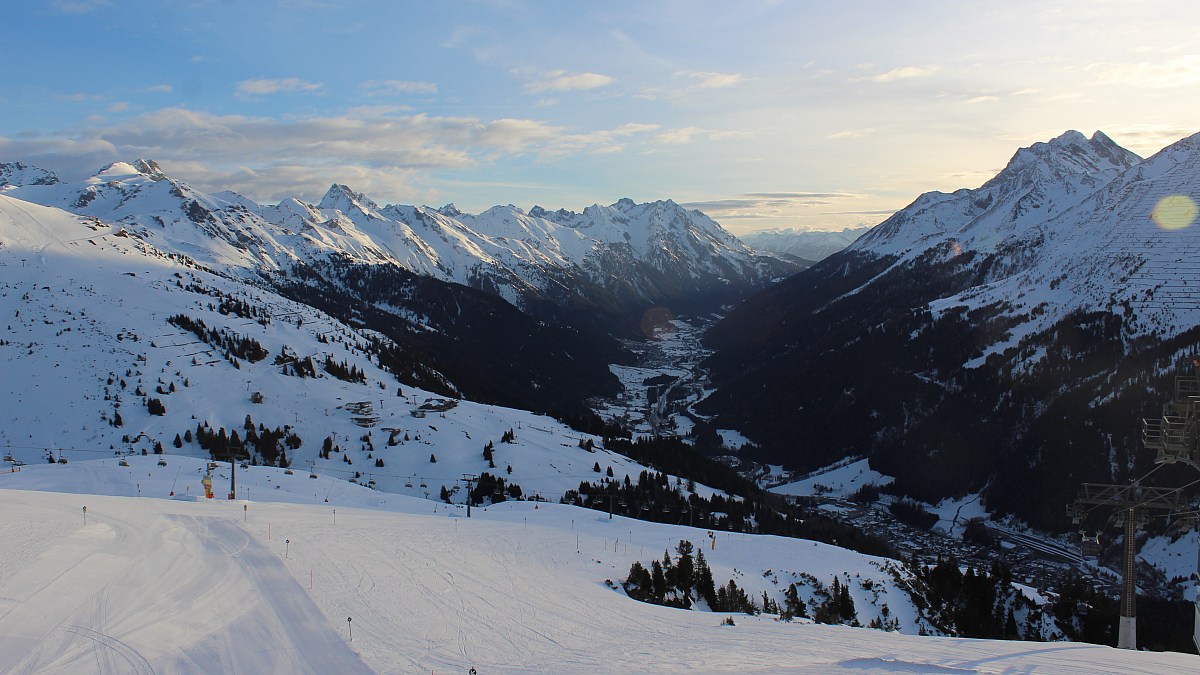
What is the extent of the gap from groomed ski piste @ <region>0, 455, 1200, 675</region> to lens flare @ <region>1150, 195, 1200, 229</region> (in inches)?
6907

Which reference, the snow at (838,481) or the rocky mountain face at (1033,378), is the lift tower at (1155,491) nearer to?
the rocky mountain face at (1033,378)

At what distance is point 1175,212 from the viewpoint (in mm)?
173625

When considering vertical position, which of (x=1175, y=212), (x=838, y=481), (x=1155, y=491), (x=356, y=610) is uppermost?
(x=1175, y=212)

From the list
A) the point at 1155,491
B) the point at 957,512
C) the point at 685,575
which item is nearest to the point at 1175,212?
the point at 957,512

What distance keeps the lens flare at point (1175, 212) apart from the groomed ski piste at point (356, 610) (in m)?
175

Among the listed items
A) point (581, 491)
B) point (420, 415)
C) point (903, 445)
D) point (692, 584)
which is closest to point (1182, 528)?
point (692, 584)

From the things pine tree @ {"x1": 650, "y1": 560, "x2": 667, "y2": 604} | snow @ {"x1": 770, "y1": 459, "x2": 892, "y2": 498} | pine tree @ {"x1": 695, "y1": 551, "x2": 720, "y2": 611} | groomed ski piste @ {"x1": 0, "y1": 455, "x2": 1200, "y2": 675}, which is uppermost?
groomed ski piste @ {"x1": 0, "y1": 455, "x2": 1200, "y2": 675}

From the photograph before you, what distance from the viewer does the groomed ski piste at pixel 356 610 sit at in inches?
816

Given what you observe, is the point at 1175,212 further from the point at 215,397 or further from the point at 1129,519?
the point at 215,397

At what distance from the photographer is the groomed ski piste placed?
68.0 ft

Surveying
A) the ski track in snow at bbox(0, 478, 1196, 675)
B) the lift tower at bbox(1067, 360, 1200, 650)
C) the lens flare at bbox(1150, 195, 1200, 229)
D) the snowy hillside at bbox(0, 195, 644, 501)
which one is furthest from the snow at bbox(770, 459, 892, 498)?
the lift tower at bbox(1067, 360, 1200, 650)

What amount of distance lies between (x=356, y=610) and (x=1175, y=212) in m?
211

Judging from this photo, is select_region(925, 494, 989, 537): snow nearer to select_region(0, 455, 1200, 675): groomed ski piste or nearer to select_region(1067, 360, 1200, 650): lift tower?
select_region(0, 455, 1200, 675): groomed ski piste

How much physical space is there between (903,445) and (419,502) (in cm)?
11841
